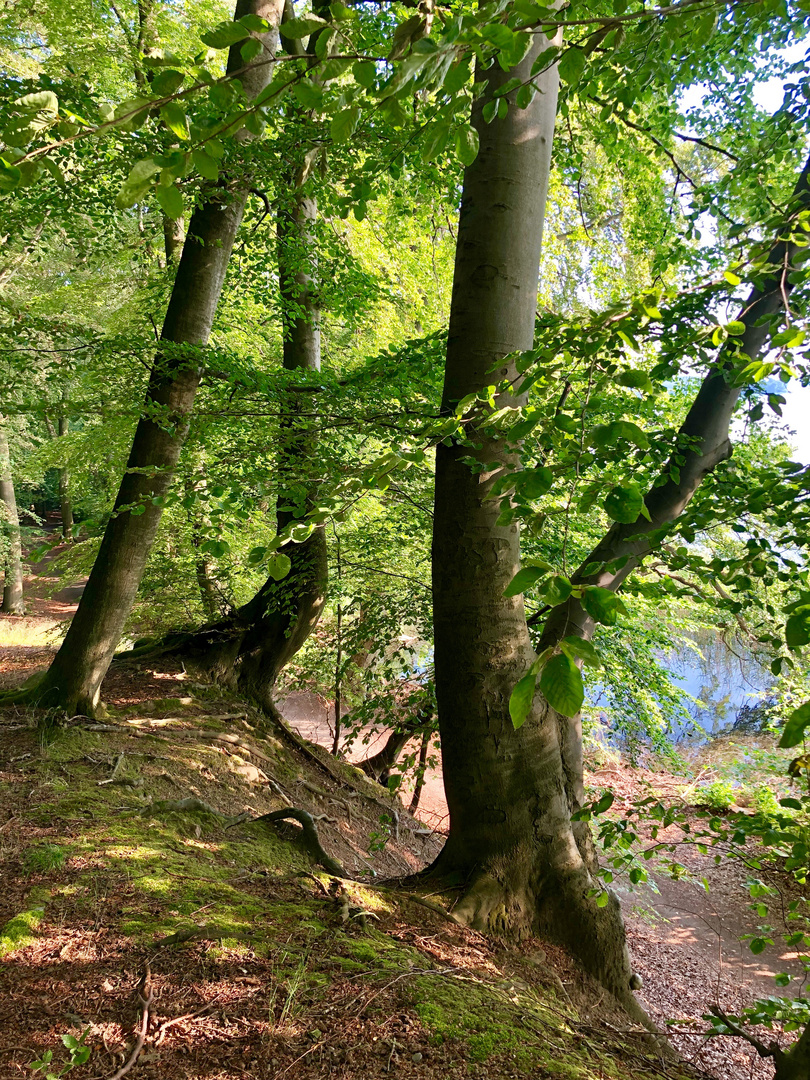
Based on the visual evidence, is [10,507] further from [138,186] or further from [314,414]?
[138,186]

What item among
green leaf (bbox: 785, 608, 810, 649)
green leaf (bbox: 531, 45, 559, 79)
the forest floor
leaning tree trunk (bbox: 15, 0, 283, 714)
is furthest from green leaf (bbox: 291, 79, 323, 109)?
leaning tree trunk (bbox: 15, 0, 283, 714)

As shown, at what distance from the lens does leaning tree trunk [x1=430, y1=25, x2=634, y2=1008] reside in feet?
9.36

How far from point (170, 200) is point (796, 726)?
46.7 inches

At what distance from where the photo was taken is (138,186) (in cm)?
99

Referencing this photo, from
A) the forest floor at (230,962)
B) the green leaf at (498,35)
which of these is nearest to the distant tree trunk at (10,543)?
the forest floor at (230,962)

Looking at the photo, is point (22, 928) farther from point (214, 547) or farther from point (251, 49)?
point (251, 49)

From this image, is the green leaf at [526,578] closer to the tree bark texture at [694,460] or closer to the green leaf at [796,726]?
the green leaf at [796,726]

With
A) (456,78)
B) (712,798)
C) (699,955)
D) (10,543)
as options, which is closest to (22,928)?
(456,78)

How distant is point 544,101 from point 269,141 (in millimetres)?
2156

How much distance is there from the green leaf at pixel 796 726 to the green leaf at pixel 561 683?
249 mm

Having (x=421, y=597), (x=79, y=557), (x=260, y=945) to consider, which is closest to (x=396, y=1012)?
(x=260, y=945)

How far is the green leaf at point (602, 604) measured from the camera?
964 millimetres

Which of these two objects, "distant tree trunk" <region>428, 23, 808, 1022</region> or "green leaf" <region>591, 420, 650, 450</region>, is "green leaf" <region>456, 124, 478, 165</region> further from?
"distant tree trunk" <region>428, 23, 808, 1022</region>

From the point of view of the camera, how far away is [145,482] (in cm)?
487
